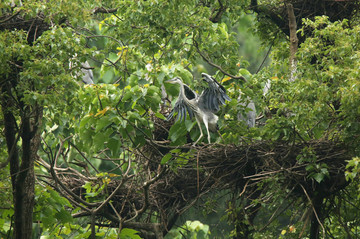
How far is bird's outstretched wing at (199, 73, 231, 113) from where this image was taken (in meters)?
5.07

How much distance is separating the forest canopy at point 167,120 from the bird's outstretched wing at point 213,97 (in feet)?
0.38

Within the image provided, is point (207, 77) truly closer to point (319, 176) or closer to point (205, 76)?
point (205, 76)

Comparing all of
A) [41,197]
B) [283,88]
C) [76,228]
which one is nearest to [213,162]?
[283,88]

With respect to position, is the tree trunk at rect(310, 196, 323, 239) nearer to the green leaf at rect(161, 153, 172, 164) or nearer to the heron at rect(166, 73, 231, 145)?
the heron at rect(166, 73, 231, 145)

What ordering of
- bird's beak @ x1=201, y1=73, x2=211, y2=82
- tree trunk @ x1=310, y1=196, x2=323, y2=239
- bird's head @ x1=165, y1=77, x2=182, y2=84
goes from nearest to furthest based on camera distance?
bird's beak @ x1=201, y1=73, x2=211, y2=82
bird's head @ x1=165, y1=77, x2=182, y2=84
tree trunk @ x1=310, y1=196, x2=323, y2=239

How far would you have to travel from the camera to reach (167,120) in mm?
5230

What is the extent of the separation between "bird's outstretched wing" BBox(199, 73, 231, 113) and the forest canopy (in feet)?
0.38

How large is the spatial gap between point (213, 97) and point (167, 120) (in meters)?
0.45

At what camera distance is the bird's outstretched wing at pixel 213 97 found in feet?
16.6

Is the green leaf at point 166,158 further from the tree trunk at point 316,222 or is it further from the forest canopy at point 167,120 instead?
the tree trunk at point 316,222

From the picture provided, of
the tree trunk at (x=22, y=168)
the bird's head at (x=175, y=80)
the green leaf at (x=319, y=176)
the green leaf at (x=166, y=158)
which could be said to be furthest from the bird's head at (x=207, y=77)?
the tree trunk at (x=22, y=168)

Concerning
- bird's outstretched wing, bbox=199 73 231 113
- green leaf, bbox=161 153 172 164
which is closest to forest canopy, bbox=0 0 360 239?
green leaf, bbox=161 153 172 164

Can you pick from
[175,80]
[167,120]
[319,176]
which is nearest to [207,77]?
[175,80]

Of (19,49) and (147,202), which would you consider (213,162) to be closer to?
(147,202)
